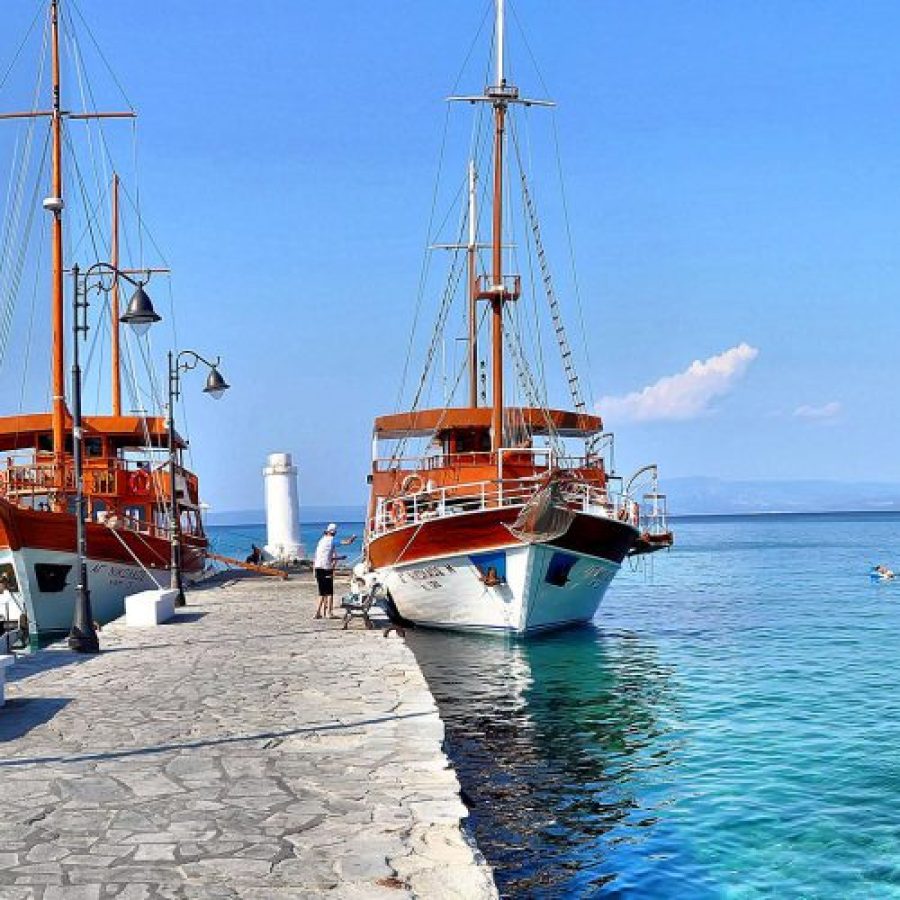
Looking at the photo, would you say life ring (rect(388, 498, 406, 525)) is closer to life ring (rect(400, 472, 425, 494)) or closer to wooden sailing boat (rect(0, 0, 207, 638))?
life ring (rect(400, 472, 425, 494))

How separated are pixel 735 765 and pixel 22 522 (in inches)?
759

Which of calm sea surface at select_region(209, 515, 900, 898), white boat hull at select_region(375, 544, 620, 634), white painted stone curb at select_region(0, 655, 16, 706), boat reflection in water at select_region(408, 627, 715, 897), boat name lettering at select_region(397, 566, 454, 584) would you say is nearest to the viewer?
boat reflection in water at select_region(408, 627, 715, 897)

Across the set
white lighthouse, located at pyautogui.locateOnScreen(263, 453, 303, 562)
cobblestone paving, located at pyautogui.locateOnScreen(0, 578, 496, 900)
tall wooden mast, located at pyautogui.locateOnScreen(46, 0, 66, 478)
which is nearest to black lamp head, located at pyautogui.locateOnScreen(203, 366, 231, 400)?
tall wooden mast, located at pyautogui.locateOnScreen(46, 0, 66, 478)

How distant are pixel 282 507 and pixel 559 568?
3056 centimetres

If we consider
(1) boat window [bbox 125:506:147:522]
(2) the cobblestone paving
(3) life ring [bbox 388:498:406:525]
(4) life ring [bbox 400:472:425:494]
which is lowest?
(2) the cobblestone paving

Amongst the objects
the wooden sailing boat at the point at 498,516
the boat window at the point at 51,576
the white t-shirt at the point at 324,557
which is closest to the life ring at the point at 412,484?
the wooden sailing boat at the point at 498,516

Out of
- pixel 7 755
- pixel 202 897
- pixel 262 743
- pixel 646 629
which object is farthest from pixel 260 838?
pixel 646 629

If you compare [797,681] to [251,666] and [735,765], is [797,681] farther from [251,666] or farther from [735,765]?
[251,666]

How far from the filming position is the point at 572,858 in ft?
29.8

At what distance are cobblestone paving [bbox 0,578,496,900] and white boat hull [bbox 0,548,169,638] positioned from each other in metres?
11.9

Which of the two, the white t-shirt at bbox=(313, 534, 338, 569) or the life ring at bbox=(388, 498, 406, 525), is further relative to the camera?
the life ring at bbox=(388, 498, 406, 525)

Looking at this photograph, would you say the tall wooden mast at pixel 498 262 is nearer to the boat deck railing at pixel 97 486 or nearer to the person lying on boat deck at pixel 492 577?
the person lying on boat deck at pixel 492 577

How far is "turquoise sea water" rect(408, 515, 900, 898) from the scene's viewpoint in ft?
29.6

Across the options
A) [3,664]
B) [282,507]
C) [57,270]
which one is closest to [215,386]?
[57,270]
